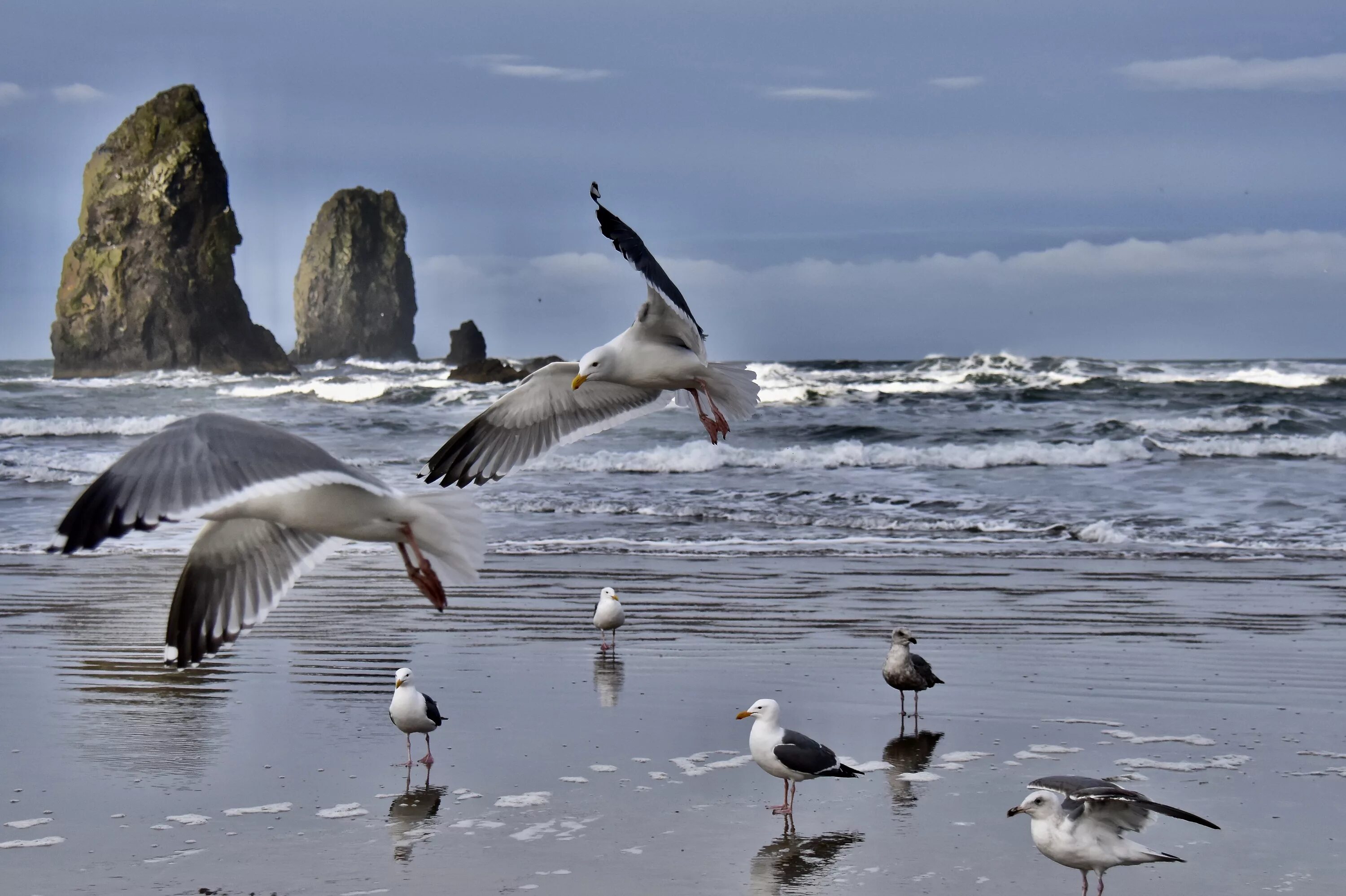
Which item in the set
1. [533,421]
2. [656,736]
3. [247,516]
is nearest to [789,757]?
[656,736]

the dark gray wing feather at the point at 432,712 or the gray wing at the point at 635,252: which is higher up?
the gray wing at the point at 635,252

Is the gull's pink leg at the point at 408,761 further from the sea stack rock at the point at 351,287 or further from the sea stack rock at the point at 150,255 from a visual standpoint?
the sea stack rock at the point at 351,287

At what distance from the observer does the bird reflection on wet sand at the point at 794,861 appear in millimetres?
4477

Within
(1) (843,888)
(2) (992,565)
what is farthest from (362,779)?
(2) (992,565)

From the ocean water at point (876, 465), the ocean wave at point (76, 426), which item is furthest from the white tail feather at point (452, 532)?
the ocean wave at point (76, 426)

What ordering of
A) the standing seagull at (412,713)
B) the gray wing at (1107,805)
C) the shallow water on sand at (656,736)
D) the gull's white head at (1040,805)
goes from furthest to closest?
1. the standing seagull at (412,713)
2. the shallow water on sand at (656,736)
3. the gull's white head at (1040,805)
4. the gray wing at (1107,805)

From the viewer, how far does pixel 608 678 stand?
7.41m

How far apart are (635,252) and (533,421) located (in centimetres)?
110

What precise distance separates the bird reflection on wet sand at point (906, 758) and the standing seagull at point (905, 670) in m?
0.19

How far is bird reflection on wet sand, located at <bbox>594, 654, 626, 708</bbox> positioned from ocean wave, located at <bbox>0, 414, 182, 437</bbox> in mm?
19805

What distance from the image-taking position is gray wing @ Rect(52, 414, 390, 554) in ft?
8.95

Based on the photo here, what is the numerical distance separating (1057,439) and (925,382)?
13.4m

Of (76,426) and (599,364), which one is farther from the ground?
(599,364)

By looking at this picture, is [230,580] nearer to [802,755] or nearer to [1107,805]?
[802,755]
